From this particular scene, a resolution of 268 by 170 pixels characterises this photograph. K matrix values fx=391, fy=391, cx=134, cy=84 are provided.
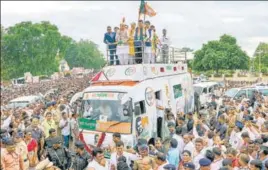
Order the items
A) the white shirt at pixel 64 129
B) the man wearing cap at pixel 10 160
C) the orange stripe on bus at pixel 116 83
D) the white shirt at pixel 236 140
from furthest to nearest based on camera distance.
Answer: the white shirt at pixel 64 129, the orange stripe on bus at pixel 116 83, the white shirt at pixel 236 140, the man wearing cap at pixel 10 160

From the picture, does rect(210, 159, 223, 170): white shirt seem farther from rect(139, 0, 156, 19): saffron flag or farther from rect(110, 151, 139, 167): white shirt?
rect(139, 0, 156, 19): saffron flag

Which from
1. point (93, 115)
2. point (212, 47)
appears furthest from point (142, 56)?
point (212, 47)

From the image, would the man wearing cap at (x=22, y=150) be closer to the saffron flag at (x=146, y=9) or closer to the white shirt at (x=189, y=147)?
the white shirt at (x=189, y=147)

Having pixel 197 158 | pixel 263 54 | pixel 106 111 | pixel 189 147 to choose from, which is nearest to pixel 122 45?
pixel 106 111

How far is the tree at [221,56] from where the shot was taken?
4578 cm

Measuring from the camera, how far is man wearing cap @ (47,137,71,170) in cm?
763

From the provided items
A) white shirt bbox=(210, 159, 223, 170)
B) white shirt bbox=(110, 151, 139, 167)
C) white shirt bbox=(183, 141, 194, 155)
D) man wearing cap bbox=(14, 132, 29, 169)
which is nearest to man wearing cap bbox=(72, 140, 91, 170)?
white shirt bbox=(110, 151, 139, 167)

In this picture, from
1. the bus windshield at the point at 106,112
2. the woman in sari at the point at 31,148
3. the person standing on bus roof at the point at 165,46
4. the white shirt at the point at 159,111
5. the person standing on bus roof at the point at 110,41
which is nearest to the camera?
the woman in sari at the point at 31,148

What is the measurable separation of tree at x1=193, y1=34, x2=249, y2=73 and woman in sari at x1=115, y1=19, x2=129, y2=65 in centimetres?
3488

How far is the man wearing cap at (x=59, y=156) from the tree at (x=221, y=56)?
3964 cm

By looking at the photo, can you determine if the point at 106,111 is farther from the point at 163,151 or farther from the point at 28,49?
the point at 28,49

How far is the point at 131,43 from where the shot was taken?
12.1 m

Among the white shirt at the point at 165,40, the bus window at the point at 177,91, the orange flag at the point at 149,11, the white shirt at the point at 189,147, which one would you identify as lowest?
the white shirt at the point at 189,147

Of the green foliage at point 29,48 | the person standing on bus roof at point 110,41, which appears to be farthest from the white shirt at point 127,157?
the green foliage at point 29,48
